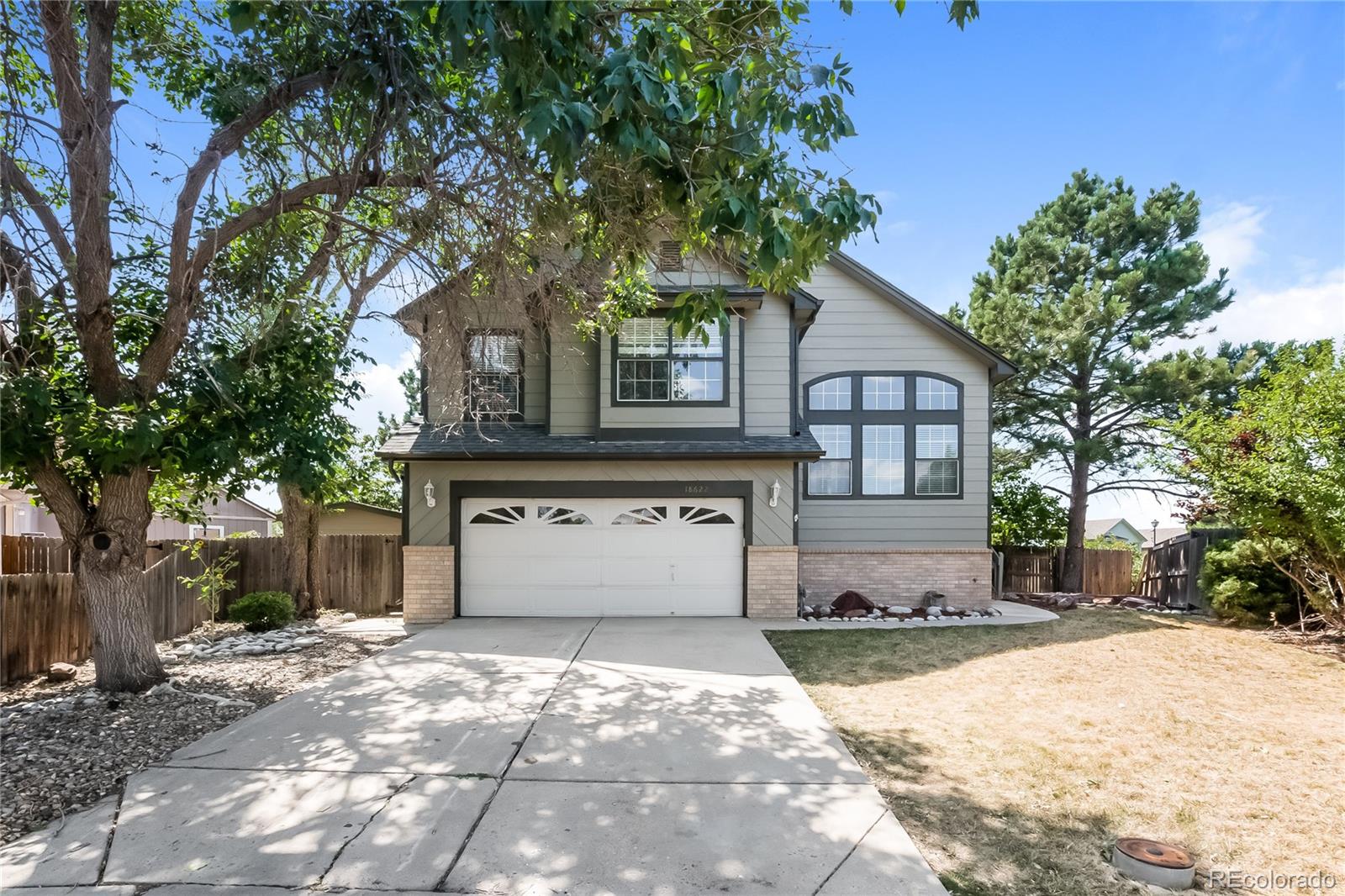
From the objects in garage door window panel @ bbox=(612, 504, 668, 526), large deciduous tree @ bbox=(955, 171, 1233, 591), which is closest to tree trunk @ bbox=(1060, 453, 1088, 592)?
large deciduous tree @ bbox=(955, 171, 1233, 591)

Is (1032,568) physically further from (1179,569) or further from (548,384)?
(548,384)

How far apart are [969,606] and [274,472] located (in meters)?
11.6

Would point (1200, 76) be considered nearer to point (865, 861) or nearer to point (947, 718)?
point (947, 718)

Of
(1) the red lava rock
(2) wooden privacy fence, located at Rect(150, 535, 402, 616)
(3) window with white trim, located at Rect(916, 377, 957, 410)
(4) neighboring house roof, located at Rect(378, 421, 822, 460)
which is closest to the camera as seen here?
(4) neighboring house roof, located at Rect(378, 421, 822, 460)

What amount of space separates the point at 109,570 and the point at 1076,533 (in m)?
18.3

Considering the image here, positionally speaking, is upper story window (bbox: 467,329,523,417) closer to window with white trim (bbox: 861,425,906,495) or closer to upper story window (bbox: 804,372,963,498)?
upper story window (bbox: 804,372,963,498)

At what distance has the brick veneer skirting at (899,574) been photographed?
43.7 feet

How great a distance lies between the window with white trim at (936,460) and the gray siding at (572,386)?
6.42 metres

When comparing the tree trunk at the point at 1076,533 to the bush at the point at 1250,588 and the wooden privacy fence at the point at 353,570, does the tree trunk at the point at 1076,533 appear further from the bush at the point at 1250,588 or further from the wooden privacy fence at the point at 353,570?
the wooden privacy fence at the point at 353,570

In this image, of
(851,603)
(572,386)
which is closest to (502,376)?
(572,386)

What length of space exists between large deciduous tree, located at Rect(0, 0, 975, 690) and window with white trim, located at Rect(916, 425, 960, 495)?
8.65 metres

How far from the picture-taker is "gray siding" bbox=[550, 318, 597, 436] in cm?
1186

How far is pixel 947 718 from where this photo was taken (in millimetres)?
6176

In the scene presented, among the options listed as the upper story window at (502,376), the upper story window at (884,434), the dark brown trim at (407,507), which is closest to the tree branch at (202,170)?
the upper story window at (502,376)
